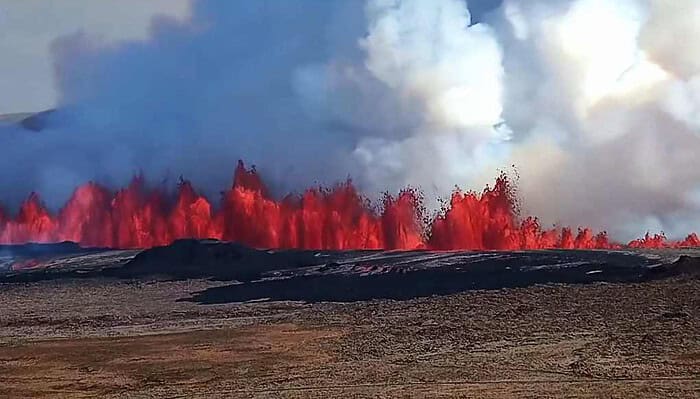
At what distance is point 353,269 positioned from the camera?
59.0 metres

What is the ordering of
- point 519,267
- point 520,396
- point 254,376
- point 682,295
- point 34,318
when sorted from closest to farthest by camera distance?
point 520,396 < point 254,376 < point 682,295 < point 34,318 < point 519,267

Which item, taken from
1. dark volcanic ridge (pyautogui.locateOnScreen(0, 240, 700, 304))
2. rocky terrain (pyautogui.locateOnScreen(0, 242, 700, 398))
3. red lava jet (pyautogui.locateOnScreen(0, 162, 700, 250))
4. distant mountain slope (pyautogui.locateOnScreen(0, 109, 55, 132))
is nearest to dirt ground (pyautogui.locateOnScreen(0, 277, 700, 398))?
rocky terrain (pyautogui.locateOnScreen(0, 242, 700, 398))

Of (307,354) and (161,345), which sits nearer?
(307,354)

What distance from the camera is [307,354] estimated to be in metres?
33.1

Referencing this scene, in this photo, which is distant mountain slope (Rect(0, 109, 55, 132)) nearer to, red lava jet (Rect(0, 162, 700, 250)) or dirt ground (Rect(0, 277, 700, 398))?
red lava jet (Rect(0, 162, 700, 250))

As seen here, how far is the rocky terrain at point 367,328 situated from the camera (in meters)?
27.6

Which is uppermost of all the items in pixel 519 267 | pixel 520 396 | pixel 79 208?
pixel 79 208

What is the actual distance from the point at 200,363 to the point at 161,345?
4740mm

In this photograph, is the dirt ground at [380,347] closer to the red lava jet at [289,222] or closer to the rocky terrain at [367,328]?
the rocky terrain at [367,328]

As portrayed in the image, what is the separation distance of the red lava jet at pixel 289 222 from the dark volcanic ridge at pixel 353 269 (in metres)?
16.1

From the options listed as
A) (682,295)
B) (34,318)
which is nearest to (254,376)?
(682,295)

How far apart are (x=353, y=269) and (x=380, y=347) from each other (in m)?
25.5

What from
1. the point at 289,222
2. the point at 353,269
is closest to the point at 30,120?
the point at 289,222

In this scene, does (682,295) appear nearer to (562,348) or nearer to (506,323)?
(506,323)
